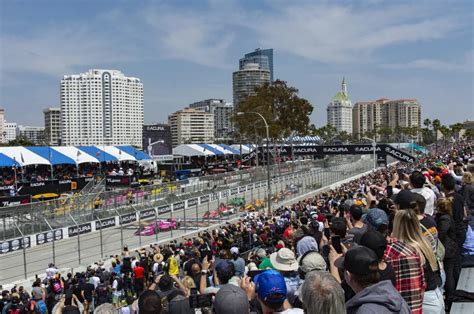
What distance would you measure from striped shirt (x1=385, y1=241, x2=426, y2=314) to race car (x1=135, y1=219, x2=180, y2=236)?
872 inches

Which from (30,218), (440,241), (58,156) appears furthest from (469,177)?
(58,156)

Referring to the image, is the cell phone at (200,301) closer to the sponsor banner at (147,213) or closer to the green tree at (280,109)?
the sponsor banner at (147,213)

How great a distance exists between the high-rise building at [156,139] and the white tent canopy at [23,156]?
61.0 ft

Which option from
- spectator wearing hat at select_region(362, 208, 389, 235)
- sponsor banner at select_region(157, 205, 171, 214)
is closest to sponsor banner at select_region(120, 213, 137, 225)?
sponsor banner at select_region(157, 205, 171, 214)

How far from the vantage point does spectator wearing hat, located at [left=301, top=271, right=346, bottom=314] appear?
2877mm

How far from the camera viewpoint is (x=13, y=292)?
13.8 meters

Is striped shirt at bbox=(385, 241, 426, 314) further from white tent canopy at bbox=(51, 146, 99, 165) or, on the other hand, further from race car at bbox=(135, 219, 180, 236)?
white tent canopy at bbox=(51, 146, 99, 165)

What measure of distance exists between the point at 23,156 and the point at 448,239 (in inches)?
2121

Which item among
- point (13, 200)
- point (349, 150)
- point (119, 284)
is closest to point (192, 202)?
point (13, 200)

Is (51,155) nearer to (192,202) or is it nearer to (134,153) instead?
Result: (134,153)

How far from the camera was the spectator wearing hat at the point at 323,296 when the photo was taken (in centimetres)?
288

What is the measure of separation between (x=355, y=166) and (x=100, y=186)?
2772 cm

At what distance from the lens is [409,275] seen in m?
3.93

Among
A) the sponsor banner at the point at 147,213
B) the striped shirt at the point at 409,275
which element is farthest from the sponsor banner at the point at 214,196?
the striped shirt at the point at 409,275
